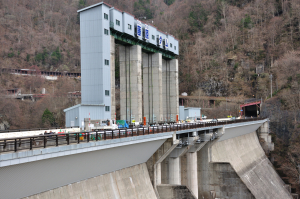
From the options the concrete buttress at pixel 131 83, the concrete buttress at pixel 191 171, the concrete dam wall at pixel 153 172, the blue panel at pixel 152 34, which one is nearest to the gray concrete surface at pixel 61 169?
the concrete dam wall at pixel 153 172

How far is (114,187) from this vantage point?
942 inches

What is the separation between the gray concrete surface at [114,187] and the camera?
19.2 m

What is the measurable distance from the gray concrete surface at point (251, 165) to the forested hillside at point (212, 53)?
436 centimetres

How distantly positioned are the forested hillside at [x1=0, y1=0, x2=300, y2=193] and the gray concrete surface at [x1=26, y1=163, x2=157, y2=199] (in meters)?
40.7

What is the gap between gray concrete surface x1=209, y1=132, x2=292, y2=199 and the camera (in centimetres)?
4876

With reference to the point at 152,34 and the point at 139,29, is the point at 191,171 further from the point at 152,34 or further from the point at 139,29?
the point at 152,34

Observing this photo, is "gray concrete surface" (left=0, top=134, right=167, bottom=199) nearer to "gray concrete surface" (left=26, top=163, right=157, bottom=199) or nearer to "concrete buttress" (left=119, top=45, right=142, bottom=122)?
"gray concrete surface" (left=26, top=163, right=157, bottom=199)

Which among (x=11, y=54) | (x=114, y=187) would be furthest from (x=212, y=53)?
(x=114, y=187)

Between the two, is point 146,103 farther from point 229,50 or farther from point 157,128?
point 229,50

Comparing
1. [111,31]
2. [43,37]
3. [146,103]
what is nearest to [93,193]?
[111,31]

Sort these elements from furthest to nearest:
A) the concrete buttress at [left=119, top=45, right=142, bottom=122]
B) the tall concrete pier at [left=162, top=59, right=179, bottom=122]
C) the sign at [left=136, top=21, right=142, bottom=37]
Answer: the tall concrete pier at [left=162, top=59, right=179, bottom=122] → the sign at [left=136, top=21, right=142, bottom=37] → the concrete buttress at [left=119, top=45, right=142, bottom=122]

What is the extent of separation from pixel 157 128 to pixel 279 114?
55.0m

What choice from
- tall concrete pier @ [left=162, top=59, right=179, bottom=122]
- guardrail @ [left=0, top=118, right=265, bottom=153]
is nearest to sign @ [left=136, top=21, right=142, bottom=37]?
tall concrete pier @ [left=162, top=59, right=179, bottom=122]

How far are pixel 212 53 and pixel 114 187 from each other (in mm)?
107631
